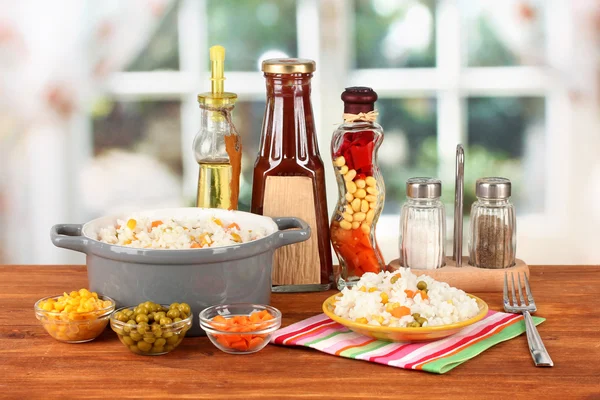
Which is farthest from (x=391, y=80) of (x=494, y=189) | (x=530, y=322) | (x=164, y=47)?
(x=530, y=322)

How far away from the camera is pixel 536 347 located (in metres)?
1.24

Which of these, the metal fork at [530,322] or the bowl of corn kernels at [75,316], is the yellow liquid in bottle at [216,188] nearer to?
the bowl of corn kernels at [75,316]

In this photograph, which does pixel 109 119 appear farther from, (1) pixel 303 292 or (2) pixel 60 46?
(1) pixel 303 292

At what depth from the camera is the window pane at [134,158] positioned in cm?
331

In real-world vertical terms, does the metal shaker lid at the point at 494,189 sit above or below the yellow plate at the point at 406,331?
above

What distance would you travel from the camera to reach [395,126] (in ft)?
10.8

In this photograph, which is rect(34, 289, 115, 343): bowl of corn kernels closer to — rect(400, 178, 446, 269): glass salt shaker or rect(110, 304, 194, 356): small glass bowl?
rect(110, 304, 194, 356): small glass bowl

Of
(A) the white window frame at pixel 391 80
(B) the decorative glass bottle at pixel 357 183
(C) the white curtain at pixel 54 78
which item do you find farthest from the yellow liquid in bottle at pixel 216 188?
Result: (C) the white curtain at pixel 54 78

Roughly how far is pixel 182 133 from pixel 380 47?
84cm

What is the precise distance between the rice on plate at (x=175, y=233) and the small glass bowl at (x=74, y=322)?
12cm

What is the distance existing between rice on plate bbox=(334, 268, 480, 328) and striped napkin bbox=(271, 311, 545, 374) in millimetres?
35

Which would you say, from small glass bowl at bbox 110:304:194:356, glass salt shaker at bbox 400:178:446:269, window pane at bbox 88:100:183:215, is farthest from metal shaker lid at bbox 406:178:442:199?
window pane at bbox 88:100:183:215

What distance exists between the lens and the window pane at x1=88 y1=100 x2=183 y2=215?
3.31 m

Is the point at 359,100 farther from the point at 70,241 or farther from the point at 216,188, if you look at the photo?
the point at 70,241
